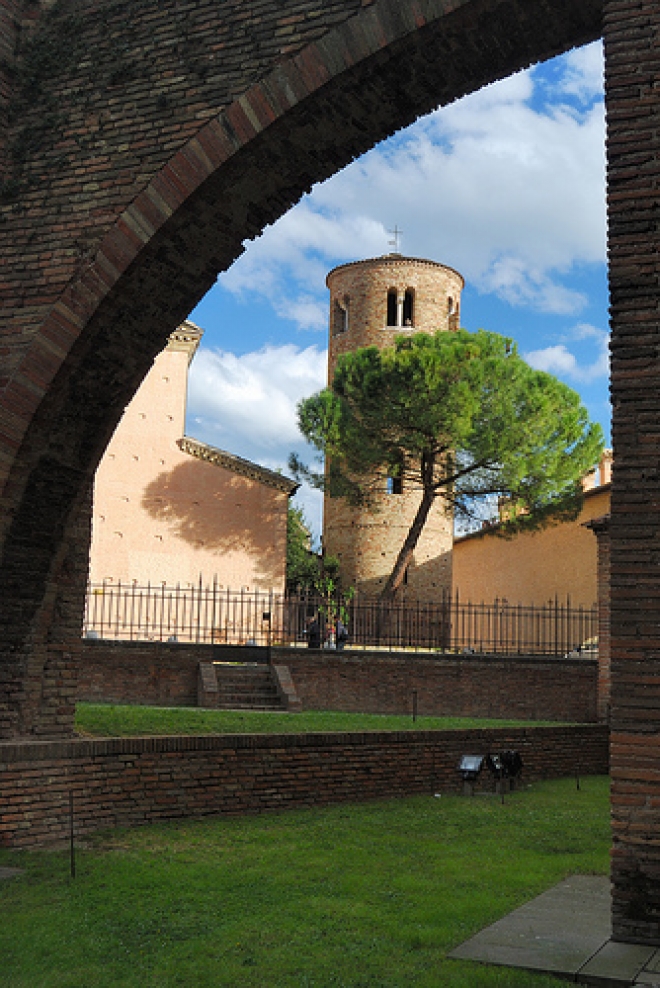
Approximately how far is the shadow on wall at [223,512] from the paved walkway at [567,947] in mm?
16909

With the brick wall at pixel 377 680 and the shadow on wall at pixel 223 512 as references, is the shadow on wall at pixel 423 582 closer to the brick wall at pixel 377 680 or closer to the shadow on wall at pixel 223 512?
the shadow on wall at pixel 223 512

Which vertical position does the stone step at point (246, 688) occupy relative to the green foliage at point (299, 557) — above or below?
below

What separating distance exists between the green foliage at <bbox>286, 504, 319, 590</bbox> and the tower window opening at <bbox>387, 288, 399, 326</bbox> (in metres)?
6.72

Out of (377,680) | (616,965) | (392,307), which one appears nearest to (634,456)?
(616,965)

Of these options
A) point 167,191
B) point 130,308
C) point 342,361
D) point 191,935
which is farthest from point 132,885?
point 342,361

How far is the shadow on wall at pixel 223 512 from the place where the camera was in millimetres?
21031

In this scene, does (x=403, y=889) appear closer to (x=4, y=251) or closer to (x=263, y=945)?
(x=263, y=945)

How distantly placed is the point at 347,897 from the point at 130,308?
3.71 meters

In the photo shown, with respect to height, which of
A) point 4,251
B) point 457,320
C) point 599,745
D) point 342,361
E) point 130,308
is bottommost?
point 599,745

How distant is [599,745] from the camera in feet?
37.2

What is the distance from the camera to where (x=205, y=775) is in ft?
22.8

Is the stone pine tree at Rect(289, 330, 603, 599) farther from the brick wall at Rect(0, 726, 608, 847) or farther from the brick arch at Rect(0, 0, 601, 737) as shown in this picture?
the brick arch at Rect(0, 0, 601, 737)

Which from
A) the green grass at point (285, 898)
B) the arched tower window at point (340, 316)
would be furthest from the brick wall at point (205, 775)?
the arched tower window at point (340, 316)

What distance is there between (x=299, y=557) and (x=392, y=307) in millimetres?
8239
